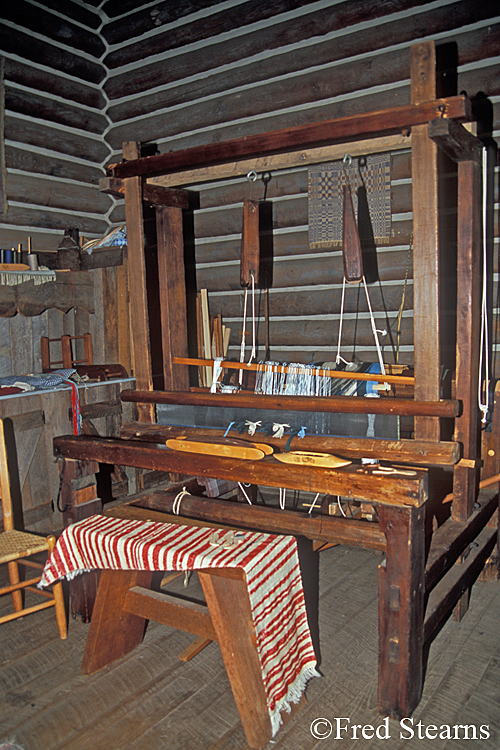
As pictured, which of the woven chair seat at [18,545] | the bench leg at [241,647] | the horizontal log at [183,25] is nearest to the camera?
the bench leg at [241,647]


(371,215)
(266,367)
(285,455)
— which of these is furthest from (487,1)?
(285,455)

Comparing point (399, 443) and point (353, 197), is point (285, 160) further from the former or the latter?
point (353, 197)

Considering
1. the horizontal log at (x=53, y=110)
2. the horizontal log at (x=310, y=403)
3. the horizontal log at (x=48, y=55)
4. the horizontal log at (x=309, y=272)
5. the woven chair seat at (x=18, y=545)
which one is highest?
the horizontal log at (x=48, y=55)

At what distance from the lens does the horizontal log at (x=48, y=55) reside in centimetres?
551

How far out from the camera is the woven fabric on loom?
4.84 m

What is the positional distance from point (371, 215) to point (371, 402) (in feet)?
8.45

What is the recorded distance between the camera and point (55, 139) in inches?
239

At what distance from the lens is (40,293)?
549 cm

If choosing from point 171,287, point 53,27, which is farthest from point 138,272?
point 53,27

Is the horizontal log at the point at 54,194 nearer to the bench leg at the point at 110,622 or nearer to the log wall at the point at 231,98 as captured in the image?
the log wall at the point at 231,98

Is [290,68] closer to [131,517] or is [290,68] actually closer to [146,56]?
[146,56]

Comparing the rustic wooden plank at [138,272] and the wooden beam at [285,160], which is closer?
the wooden beam at [285,160]

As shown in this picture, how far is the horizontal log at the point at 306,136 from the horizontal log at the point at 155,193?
0.31 feet

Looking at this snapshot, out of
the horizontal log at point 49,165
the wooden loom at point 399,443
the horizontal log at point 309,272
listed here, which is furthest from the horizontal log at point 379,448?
the horizontal log at point 49,165
